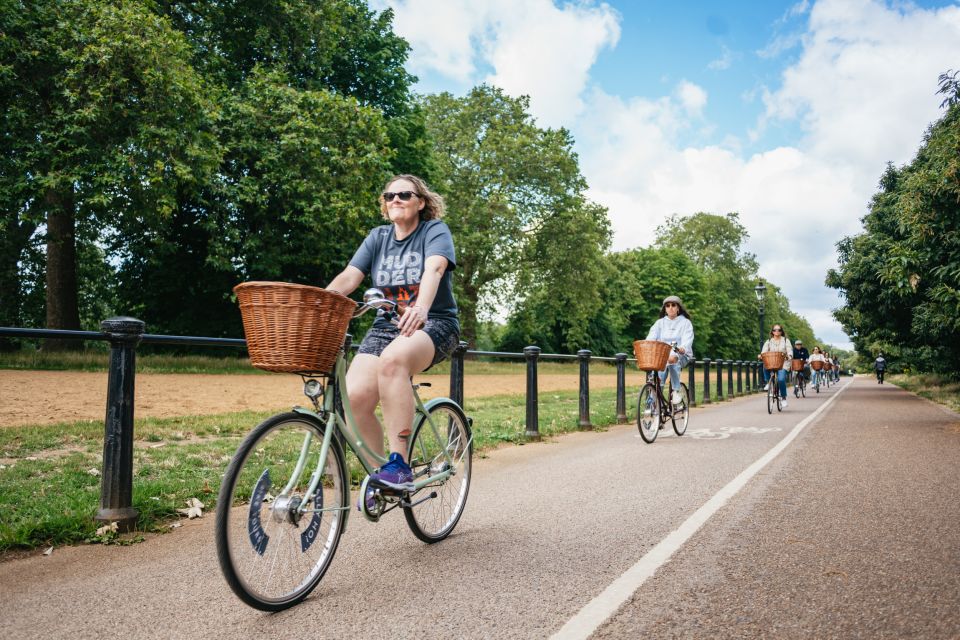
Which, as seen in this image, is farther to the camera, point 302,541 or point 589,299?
point 589,299

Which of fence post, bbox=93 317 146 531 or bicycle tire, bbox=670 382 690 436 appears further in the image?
bicycle tire, bbox=670 382 690 436

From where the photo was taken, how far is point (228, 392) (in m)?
14.9

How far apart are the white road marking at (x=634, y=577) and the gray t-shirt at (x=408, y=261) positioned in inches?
64.5

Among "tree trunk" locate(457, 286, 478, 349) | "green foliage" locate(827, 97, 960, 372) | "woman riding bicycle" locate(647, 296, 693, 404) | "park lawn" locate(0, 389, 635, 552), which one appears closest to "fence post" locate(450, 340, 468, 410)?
"park lawn" locate(0, 389, 635, 552)

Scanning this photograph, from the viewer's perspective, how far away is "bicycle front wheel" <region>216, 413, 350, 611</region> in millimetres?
2744

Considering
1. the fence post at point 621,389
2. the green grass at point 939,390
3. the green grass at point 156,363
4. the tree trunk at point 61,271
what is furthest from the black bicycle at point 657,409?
the tree trunk at point 61,271

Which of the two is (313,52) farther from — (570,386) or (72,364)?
(72,364)

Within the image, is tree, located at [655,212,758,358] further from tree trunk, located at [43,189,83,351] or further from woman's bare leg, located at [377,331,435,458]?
woman's bare leg, located at [377,331,435,458]

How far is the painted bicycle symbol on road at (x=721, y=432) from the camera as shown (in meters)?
10.2

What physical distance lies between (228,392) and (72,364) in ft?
19.3

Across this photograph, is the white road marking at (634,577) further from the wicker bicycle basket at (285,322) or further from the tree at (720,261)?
the tree at (720,261)

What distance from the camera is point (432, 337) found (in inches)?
149

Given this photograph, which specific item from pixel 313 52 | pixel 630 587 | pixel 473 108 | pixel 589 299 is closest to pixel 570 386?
pixel 589 299

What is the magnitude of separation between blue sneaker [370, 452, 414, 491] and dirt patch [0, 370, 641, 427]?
208cm
